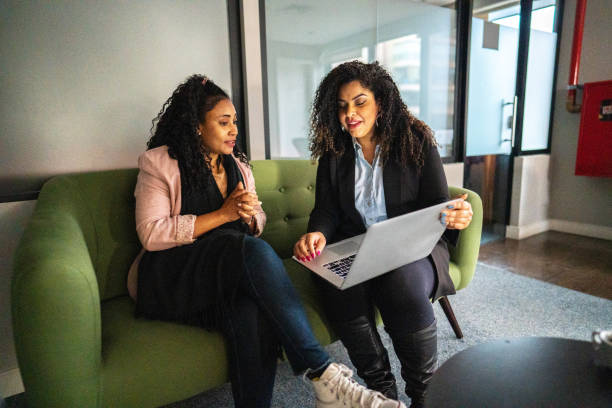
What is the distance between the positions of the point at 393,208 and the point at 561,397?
80 centimetres

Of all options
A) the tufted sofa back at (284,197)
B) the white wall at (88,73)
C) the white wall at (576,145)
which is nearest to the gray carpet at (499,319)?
the tufted sofa back at (284,197)

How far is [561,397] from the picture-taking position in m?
0.68

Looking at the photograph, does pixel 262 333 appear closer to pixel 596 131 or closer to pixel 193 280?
pixel 193 280

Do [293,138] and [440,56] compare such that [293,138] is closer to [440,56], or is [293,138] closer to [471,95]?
[440,56]

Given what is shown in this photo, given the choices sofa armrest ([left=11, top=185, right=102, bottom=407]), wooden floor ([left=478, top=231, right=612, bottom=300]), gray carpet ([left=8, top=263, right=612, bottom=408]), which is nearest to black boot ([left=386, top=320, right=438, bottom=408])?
gray carpet ([left=8, top=263, right=612, bottom=408])

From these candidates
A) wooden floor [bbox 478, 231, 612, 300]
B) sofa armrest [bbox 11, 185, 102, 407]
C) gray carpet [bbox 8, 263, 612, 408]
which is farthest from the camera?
wooden floor [bbox 478, 231, 612, 300]

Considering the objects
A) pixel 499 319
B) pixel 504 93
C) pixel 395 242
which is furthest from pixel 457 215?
pixel 504 93

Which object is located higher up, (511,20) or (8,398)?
(511,20)

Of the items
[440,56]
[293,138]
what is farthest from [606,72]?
[293,138]

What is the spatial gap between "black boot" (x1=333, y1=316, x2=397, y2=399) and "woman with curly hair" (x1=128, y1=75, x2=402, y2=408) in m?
0.15

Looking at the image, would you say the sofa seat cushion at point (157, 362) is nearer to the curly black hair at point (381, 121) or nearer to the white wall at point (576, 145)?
the curly black hair at point (381, 121)

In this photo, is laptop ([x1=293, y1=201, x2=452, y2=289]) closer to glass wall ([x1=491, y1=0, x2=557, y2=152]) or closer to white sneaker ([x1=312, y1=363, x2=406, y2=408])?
white sneaker ([x1=312, y1=363, x2=406, y2=408])

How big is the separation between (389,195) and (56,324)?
1.06 meters

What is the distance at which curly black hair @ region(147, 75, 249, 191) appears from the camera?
132 cm
